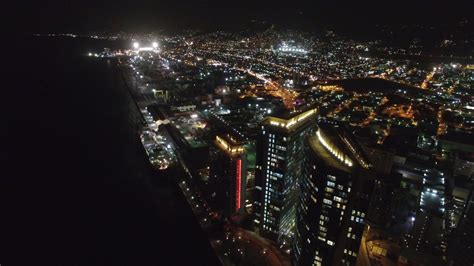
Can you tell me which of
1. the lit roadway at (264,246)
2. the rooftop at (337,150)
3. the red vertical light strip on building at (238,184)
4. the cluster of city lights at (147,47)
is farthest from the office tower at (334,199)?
the cluster of city lights at (147,47)

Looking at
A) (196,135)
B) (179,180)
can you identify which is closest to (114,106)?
(196,135)

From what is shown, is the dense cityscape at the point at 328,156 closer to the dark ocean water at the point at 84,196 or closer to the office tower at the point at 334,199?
the office tower at the point at 334,199

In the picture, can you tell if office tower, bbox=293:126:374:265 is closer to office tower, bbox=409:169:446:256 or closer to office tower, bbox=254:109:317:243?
office tower, bbox=254:109:317:243

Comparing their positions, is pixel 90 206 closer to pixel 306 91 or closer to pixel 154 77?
pixel 306 91

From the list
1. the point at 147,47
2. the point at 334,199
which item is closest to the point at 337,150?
the point at 334,199

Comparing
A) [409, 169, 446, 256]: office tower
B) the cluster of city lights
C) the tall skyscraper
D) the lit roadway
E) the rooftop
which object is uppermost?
the rooftop

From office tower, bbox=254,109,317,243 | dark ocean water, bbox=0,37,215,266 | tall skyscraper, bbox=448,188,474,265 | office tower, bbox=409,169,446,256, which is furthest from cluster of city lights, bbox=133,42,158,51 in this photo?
tall skyscraper, bbox=448,188,474,265
